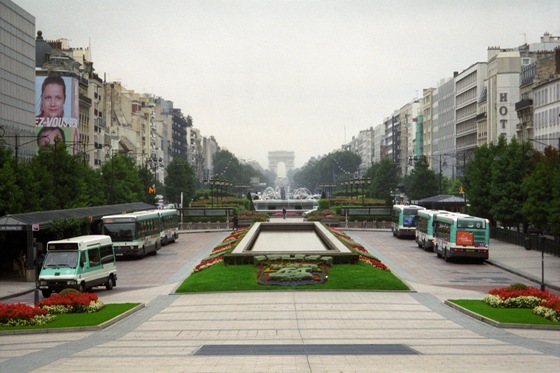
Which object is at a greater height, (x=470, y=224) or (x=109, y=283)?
(x=470, y=224)

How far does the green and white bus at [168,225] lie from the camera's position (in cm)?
7766

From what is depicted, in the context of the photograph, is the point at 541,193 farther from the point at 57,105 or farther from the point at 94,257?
the point at 57,105

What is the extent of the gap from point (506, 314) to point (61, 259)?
20412 millimetres

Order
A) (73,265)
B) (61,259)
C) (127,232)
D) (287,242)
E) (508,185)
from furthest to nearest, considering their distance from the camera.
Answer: (508,185)
(287,242)
(127,232)
(61,259)
(73,265)

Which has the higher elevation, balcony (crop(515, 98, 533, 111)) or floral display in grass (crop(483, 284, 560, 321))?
balcony (crop(515, 98, 533, 111))

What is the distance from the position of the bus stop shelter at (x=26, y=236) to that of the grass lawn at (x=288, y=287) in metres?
9.32

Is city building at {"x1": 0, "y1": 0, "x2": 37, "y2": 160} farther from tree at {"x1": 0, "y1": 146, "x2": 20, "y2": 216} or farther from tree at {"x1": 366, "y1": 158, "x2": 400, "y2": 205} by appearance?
tree at {"x1": 366, "y1": 158, "x2": 400, "y2": 205}

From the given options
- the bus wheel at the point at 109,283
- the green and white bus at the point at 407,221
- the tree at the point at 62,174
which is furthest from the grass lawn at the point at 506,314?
the green and white bus at the point at 407,221

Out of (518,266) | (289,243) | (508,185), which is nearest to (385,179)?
(508,185)

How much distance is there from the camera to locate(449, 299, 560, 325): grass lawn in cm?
3262

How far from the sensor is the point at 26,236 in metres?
56.2

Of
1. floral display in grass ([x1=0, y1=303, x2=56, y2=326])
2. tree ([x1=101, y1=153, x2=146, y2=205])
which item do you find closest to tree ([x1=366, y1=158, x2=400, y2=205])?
tree ([x1=101, y1=153, x2=146, y2=205])

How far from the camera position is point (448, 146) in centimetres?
19300

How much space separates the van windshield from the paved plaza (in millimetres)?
3003
